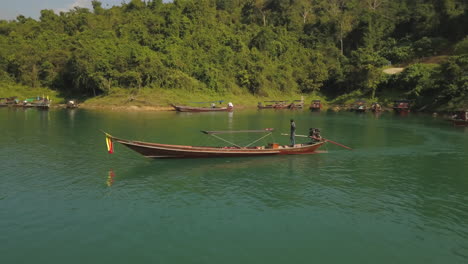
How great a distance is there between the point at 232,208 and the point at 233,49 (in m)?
88.7

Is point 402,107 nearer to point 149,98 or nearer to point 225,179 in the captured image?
point 149,98

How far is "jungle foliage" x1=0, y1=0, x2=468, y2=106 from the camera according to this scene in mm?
78625

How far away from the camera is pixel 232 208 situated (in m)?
15.9

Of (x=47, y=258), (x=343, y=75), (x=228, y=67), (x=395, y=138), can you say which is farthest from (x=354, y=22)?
(x=47, y=258)

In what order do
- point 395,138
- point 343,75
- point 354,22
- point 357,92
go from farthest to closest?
point 354,22 < point 343,75 < point 357,92 < point 395,138

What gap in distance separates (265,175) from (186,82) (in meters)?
65.2

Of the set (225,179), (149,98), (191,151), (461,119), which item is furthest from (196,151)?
(149,98)

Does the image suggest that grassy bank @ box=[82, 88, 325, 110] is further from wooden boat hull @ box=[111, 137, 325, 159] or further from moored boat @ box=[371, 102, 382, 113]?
wooden boat hull @ box=[111, 137, 325, 159]

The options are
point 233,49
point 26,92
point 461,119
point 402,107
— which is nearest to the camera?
point 461,119

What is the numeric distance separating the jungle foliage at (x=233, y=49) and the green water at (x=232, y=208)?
5326 centimetres

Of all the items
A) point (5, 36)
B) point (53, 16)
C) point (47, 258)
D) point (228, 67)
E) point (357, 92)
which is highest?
point (53, 16)

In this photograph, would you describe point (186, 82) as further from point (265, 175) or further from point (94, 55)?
point (265, 175)

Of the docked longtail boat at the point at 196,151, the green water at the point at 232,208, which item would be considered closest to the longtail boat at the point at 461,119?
the green water at the point at 232,208

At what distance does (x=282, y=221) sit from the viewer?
47.8 feet
